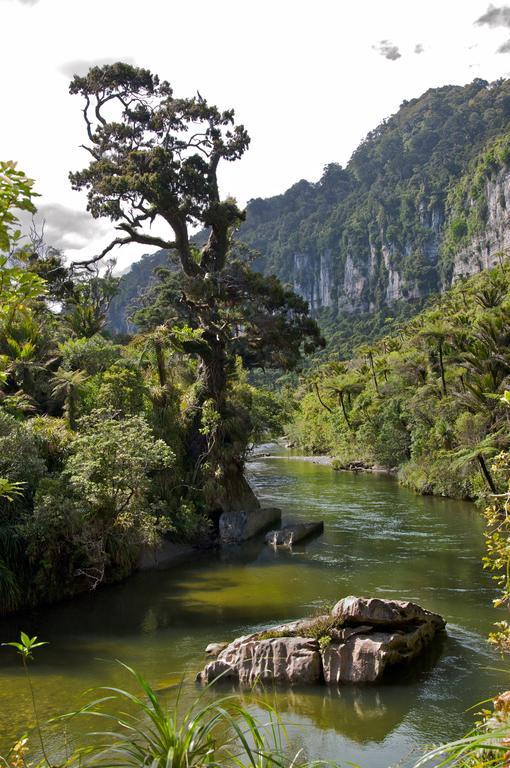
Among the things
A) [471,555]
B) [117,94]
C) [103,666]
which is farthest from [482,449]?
[117,94]

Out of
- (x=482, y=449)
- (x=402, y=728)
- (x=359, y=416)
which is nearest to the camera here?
(x=402, y=728)

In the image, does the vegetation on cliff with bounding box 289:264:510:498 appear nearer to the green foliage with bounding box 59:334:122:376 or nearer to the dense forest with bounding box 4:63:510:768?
the dense forest with bounding box 4:63:510:768

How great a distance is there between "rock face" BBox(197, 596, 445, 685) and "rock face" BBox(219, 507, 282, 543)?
11.7 m

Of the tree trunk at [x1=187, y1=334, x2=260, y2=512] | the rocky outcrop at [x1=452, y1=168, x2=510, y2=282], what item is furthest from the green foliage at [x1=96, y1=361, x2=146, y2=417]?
the rocky outcrop at [x1=452, y1=168, x2=510, y2=282]

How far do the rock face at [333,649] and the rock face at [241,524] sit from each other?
1174 cm

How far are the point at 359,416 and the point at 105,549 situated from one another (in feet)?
127

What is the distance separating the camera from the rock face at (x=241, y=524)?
79.8 ft

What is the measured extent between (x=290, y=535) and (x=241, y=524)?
235 cm

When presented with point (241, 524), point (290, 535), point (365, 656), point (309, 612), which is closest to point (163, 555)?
point (241, 524)

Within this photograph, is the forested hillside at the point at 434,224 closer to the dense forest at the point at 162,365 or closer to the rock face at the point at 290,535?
the dense forest at the point at 162,365

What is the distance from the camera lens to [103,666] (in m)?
12.7

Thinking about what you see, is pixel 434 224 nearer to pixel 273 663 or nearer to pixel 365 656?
pixel 365 656

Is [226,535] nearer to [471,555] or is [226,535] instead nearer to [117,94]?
[471,555]

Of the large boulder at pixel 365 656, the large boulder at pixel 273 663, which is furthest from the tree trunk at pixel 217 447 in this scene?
the large boulder at pixel 365 656
